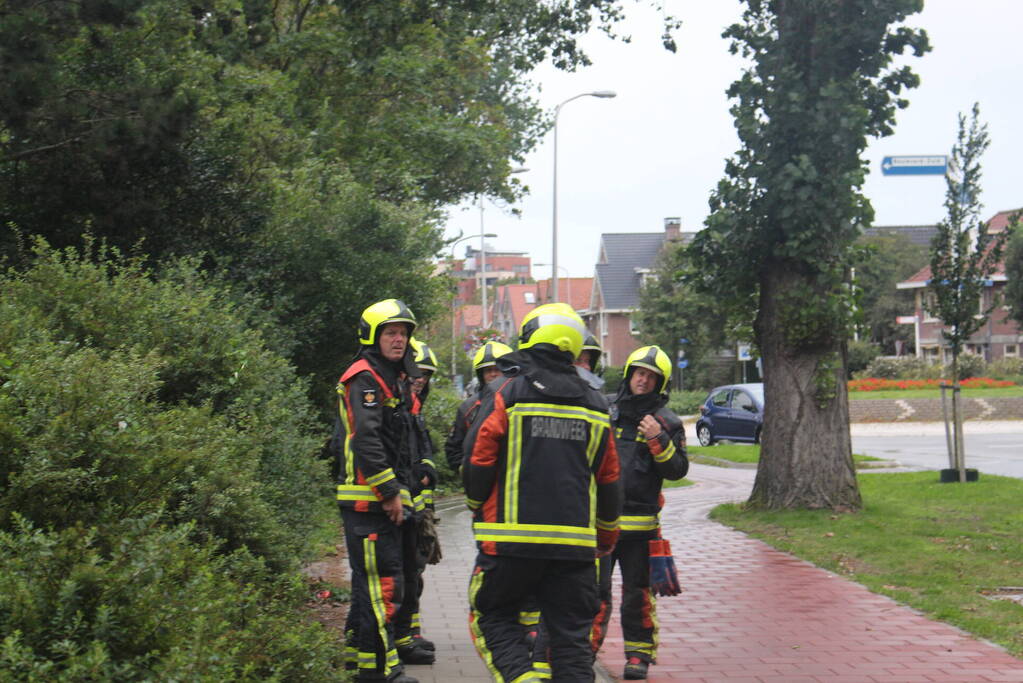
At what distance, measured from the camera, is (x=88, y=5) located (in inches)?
400

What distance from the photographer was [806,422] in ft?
44.2

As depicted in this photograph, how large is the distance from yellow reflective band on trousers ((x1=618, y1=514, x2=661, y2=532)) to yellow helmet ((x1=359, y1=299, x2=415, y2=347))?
1.55 m

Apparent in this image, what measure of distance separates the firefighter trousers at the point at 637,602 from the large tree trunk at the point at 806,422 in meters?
7.22

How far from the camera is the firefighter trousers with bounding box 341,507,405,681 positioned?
5.92 metres

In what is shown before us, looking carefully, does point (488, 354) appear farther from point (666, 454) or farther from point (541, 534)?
point (541, 534)

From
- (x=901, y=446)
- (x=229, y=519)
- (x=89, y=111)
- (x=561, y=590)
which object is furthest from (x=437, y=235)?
(x=901, y=446)

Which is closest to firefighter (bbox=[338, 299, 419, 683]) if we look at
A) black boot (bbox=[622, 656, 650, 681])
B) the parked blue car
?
black boot (bbox=[622, 656, 650, 681])

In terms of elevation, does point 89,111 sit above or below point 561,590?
above

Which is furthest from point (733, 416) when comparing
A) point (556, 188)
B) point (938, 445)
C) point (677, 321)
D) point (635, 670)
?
point (677, 321)

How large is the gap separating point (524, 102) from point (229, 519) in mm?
35387

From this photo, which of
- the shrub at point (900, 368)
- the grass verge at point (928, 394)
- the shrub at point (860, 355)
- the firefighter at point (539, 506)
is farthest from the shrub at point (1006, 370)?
the firefighter at point (539, 506)

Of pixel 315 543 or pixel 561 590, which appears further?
pixel 315 543

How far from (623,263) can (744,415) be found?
177ft

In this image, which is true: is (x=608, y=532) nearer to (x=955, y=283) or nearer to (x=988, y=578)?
(x=988, y=578)
